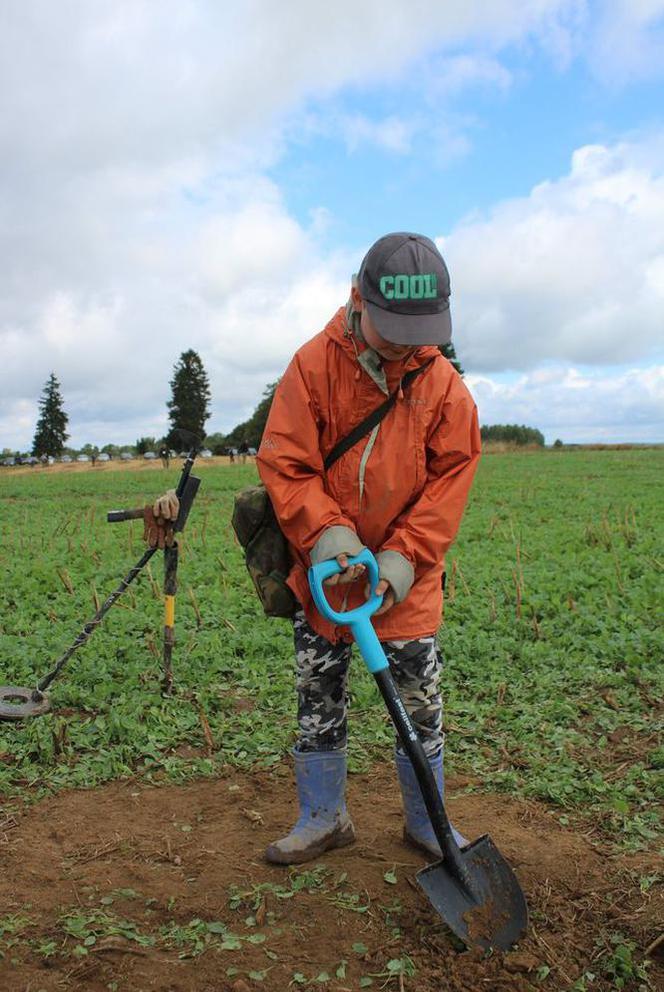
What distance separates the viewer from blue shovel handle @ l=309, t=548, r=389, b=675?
8.84ft

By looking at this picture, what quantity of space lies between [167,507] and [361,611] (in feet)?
6.29

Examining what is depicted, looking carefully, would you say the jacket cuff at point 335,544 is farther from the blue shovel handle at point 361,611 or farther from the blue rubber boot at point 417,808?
the blue rubber boot at point 417,808

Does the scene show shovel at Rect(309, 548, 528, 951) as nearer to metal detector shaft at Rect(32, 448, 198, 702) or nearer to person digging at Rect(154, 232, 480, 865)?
person digging at Rect(154, 232, 480, 865)

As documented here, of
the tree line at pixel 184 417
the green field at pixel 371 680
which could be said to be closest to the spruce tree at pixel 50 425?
the tree line at pixel 184 417

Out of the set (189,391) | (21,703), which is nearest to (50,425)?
(189,391)

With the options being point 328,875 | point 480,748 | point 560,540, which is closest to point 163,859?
point 328,875

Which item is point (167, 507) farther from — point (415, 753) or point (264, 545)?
point (415, 753)

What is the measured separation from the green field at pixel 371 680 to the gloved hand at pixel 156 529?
89 centimetres

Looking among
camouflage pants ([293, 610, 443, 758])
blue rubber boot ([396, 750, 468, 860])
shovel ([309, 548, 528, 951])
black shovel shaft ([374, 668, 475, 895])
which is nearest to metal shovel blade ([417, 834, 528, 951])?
shovel ([309, 548, 528, 951])

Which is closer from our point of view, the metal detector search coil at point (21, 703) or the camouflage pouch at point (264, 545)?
the camouflage pouch at point (264, 545)

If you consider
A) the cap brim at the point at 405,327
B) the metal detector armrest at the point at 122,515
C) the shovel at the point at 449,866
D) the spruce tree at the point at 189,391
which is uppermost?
A: the spruce tree at the point at 189,391

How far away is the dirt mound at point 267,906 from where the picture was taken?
7.97 ft

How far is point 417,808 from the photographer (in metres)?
3.08

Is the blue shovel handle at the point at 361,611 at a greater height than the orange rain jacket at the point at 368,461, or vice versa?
the orange rain jacket at the point at 368,461
